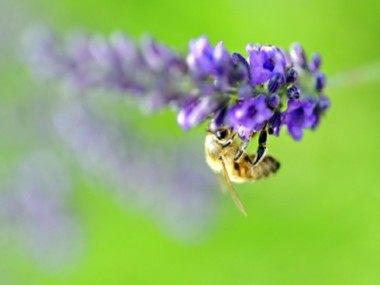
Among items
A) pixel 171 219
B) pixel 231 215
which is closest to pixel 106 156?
pixel 171 219

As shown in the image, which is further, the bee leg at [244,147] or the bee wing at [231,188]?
the bee wing at [231,188]

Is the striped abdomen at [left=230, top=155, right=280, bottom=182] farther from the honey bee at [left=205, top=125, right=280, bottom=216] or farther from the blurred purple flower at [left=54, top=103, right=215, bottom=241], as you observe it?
the blurred purple flower at [left=54, top=103, right=215, bottom=241]

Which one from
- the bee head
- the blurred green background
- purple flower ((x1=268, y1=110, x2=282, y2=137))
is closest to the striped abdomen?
the bee head

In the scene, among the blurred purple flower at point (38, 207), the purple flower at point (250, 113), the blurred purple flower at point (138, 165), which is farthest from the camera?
the blurred purple flower at point (38, 207)

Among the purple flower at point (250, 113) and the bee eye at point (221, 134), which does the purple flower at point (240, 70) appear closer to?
the purple flower at point (250, 113)

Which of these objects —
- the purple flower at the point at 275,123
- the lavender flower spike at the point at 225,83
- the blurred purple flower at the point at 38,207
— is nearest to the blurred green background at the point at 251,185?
the blurred purple flower at the point at 38,207

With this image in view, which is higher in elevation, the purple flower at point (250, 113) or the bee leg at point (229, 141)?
the bee leg at point (229, 141)
